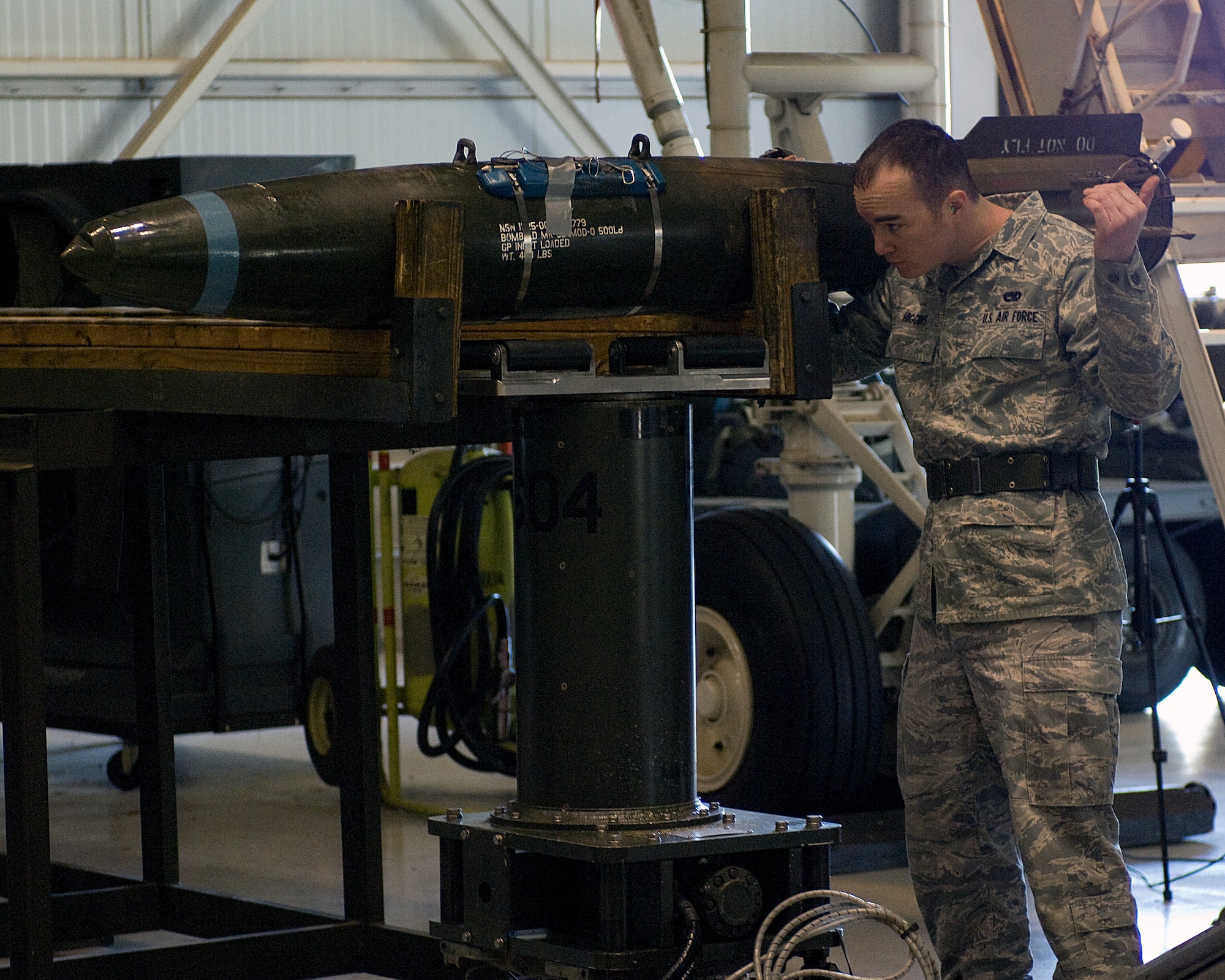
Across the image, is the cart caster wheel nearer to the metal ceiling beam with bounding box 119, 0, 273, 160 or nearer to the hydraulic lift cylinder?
the hydraulic lift cylinder

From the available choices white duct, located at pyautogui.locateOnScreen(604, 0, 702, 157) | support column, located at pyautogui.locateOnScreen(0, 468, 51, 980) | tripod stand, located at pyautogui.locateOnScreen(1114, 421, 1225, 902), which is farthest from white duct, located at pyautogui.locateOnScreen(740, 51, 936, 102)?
support column, located at pyautogui.locateOnScreen(0, 468, 51, 980)

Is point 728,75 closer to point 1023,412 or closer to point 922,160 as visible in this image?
point 922,160

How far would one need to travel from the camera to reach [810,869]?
283 cm

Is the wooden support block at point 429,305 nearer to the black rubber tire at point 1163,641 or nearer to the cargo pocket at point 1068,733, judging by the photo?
the cargo pocket at point 1068,733

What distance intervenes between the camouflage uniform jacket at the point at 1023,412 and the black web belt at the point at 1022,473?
13 millimetres

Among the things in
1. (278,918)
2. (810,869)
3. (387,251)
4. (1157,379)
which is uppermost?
(387,251)

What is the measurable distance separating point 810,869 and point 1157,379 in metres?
0.98

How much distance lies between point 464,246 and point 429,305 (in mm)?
128

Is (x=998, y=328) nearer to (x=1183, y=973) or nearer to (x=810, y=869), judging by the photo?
(x=810, y=869)

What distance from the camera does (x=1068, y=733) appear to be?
2889 millimetres

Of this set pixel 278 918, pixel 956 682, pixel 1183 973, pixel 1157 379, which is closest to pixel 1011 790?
pixel 956 682

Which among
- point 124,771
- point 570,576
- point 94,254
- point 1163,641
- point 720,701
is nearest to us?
point 94,254

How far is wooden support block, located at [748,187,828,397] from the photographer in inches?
110

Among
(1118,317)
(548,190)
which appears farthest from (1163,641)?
(548,190)
